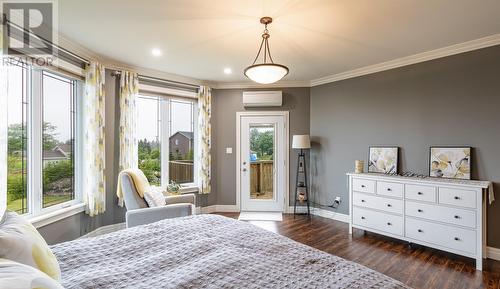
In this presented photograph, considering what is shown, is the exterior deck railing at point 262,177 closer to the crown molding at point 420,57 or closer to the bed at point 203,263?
the crown molding at point 420,57

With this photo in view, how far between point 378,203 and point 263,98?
261 cm

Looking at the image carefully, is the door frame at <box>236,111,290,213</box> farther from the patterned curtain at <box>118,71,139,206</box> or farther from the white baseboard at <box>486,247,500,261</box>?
the white baseboard at <box>486,247,500,261</box>

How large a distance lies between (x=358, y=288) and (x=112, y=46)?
11.6 feet

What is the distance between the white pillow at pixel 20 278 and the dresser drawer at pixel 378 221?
12.0ft

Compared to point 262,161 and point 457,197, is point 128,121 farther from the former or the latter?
point 457,197

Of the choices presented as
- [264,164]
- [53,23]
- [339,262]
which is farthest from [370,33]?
[53,23]

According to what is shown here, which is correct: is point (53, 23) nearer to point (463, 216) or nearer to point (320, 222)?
point (320, 222)

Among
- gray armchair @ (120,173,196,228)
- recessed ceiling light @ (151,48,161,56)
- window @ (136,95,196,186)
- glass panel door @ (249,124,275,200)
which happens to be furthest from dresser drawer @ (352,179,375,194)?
recessed ceiling light @ (151,48,161,56)

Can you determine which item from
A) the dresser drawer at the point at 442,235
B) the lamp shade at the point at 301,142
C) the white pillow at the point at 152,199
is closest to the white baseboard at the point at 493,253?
the dresser drawer at the point at 442,235

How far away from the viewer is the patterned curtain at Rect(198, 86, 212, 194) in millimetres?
4820

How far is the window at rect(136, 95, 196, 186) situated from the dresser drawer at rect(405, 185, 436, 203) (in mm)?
3539

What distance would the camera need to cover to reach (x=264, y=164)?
5.18 m

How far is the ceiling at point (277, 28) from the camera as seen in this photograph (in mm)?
2299

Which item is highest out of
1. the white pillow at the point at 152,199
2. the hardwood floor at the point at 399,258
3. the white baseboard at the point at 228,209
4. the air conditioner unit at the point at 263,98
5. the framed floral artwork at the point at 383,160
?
the air conditioner unit at the point at 263,98
